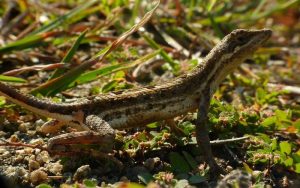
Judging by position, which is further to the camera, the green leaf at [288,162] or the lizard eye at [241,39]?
the lizard eye at [241,39]

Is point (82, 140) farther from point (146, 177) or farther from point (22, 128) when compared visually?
point (22, 128)

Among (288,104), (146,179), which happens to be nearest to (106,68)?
(146,179)

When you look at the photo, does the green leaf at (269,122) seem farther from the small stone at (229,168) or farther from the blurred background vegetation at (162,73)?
the small stone at (229,168)

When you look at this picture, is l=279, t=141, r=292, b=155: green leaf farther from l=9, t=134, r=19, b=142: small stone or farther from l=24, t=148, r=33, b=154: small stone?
l=9, t=134, r=19, b=142: small stone

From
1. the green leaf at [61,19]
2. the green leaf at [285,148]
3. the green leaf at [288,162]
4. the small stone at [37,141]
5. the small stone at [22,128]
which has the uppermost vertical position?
the green leaf at [61,19]

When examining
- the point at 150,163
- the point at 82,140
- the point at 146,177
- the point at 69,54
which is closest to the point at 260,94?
the point at 150,163

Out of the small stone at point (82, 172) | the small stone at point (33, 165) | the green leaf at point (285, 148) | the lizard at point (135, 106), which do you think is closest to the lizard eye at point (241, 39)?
the lizard at point (135, 106)

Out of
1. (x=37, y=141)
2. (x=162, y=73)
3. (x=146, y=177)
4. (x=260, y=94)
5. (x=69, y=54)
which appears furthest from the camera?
(x=162, y=73)
